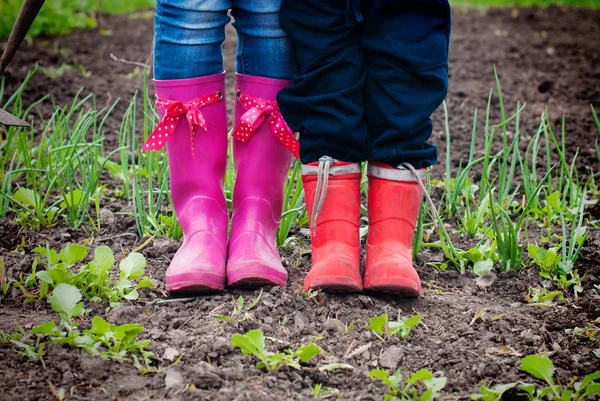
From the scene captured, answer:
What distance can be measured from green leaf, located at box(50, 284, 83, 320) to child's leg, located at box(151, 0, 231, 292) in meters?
0.22

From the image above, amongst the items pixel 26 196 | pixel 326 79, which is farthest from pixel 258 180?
pixel 26 196

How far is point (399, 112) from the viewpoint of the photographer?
1.38 meters

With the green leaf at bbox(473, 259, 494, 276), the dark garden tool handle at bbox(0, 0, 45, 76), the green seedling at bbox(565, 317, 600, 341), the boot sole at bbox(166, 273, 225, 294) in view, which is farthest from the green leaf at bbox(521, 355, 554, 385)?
the dark garden tool handle at bbox(0, 0, 45, 76)

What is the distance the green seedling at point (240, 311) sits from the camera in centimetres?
133

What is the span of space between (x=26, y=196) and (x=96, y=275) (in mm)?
510

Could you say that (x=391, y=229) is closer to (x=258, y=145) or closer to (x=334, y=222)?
(x=334, y=222)

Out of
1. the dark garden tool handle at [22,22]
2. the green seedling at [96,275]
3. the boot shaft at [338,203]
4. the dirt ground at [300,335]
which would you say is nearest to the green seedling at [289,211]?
the dirt ground at [300,335]

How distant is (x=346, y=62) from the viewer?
4.50 ft

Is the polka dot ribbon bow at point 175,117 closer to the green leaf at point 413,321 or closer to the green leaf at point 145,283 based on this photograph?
the green leaf at point 145,283

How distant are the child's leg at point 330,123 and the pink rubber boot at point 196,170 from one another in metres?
0.18

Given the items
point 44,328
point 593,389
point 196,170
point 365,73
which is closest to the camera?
point 593,389

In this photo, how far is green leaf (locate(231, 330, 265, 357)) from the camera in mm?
1200

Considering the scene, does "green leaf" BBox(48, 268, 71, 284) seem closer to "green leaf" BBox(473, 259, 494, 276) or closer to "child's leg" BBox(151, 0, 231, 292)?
"child's leg" BBox(151, 0, 231, 292)

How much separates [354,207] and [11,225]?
3.10ft
